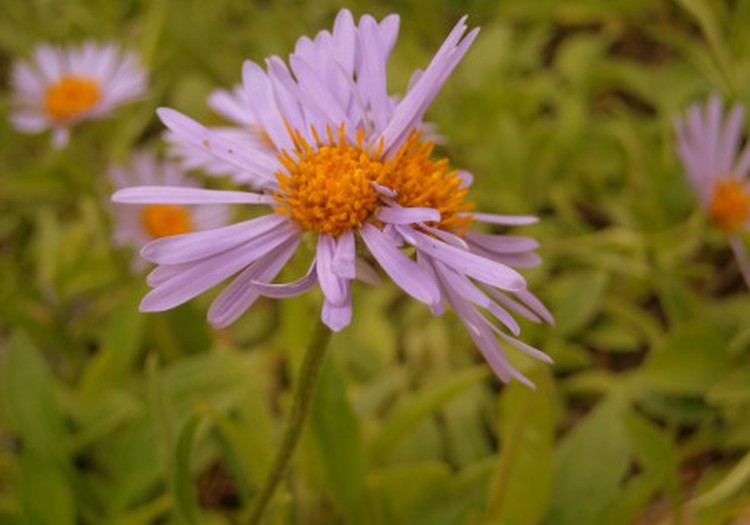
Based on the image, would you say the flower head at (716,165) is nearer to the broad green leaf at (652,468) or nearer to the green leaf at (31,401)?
the broad green leaf at (652,468)

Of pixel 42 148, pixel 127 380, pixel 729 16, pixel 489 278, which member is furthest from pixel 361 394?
pixel 729 16

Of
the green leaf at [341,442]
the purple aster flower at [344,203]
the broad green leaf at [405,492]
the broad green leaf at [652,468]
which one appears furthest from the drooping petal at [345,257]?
the broad green leaf at [652,468]

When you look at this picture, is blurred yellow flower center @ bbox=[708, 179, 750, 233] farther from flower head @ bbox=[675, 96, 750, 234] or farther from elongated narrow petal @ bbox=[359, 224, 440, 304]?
elongated narrow petal @ bbox=[359, 224, 440, 304]

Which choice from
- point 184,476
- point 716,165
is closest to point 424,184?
point 184,476

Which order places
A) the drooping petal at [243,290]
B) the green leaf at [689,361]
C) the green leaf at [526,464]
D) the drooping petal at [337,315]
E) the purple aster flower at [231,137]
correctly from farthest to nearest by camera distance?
the green leaf at [689,361] < the green leaf at [526,464] < the purple aster flower at [231,137] < the drooping petal at [243,290] < the drooping petal at [337,315]

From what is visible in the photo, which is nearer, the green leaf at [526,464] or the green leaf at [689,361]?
the green leaf at [526,464]

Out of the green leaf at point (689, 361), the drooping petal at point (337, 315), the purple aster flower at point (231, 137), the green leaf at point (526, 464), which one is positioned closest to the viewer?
the drooping petal at point (337, 315)

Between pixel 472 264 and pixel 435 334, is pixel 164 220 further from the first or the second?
pixel 472 264
